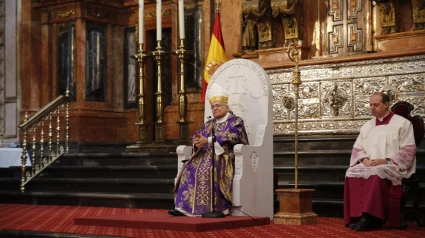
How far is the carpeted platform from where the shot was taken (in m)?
7.01

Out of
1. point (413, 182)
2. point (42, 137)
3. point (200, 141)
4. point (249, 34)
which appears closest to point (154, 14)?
point (249, 34)

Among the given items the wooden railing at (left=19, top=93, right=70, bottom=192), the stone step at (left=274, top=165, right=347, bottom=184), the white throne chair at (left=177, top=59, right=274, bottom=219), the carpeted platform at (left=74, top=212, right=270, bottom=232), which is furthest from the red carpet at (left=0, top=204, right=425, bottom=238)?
the wooden railing at (left=19, top=93, right=70, bottom=192)

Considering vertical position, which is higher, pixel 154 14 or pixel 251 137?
pixel 154 14

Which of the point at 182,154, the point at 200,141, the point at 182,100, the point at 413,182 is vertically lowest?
the point at 413,182

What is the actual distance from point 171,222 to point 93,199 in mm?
3075

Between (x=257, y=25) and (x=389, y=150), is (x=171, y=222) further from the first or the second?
(x=257, y=25)

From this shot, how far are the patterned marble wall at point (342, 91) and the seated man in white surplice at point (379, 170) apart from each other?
236cm

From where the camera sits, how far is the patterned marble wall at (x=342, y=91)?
9.90m

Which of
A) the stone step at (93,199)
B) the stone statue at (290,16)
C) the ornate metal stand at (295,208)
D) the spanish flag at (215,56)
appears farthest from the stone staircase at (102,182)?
the stone statue at (290,16)

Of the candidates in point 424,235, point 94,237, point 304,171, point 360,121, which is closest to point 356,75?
point 360,121

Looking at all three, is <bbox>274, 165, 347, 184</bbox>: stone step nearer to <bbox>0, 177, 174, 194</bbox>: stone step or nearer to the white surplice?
the white surplice

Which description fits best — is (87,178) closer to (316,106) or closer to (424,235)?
(316,106)

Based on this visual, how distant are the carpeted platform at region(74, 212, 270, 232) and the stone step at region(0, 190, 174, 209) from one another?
152cm

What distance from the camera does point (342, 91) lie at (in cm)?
1048
